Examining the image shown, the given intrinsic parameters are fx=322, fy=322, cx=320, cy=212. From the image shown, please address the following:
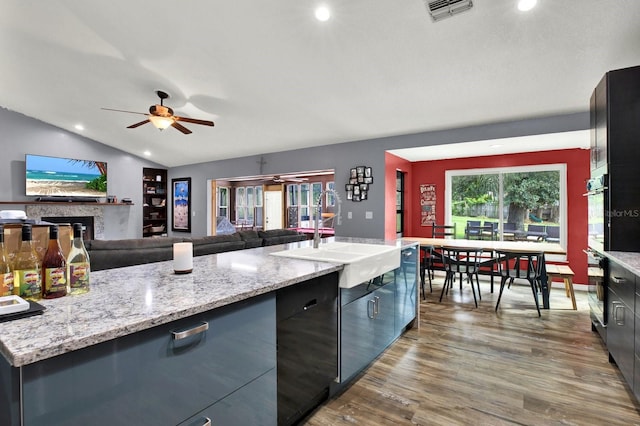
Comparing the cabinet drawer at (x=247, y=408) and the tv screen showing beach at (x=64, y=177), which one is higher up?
the tv screen showing beach at (x=64, y=177)

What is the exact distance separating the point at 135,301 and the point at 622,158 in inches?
127

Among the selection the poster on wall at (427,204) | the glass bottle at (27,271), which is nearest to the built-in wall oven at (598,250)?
the poster on wall at (427,204)

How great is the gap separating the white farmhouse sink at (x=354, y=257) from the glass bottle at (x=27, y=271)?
127 centimetres

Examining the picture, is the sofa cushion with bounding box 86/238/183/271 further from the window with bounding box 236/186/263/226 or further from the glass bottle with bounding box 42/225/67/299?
the window with bounding box 236/186/263/226

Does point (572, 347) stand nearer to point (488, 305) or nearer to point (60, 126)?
point (488, 305)

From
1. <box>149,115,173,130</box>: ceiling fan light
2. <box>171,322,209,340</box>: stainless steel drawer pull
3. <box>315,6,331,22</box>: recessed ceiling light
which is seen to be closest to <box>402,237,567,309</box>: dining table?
<box>315,6,331,22</box>: recessed ceiling light

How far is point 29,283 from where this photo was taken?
3.46ft

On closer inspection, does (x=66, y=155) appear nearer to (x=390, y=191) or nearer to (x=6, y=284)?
(x=390, y=191)

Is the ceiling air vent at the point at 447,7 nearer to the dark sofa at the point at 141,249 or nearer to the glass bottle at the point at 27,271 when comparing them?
the glass bottle at the point at 27,271

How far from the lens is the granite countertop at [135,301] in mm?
771

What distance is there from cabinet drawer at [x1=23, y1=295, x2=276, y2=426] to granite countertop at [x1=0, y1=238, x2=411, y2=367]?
0.05 meters

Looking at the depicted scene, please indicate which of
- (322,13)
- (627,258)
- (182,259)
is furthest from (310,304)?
(322,13)

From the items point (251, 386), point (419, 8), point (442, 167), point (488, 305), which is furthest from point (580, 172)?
point (251, 386)

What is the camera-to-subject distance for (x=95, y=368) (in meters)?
0.83
